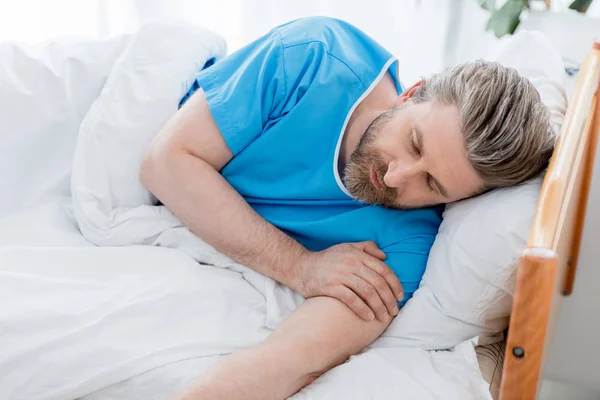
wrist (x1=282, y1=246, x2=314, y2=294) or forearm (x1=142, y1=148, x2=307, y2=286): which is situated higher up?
forearm (x1=142, y1=148, x2=307, y2=286)

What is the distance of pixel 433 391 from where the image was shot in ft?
2.93

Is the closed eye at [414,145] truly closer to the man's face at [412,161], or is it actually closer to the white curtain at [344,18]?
the man's face at [412,161]

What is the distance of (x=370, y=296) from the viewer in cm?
105

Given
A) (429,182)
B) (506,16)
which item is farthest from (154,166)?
(506,16)

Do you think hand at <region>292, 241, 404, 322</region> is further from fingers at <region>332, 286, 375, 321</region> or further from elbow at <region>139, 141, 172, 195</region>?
elbow at <region>139, 141, 172, 195</region>

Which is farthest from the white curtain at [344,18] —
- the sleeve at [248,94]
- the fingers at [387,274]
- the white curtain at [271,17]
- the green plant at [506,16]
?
the fingers at [387,274]

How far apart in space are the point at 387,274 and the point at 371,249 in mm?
61

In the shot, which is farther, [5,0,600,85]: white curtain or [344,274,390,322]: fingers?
[5,0,600,85]: white curtain

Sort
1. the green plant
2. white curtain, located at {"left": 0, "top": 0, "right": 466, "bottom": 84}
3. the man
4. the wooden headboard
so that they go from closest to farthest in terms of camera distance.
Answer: the wooden headboard < the man < the green plant < white curtain, located at {"left": 0, "top": 0, "right": 466, "bottom": 84}

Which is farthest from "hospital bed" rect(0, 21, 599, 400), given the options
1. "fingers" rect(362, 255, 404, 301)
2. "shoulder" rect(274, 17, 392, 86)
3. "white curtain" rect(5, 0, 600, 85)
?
"white curtain" rect(5, 0, 600, 85)

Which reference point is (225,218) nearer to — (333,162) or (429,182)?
(333,162)

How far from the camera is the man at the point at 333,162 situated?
1006 millimetres

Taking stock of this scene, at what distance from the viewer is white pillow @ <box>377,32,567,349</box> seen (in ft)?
3.05

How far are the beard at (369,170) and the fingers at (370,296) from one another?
15cm
